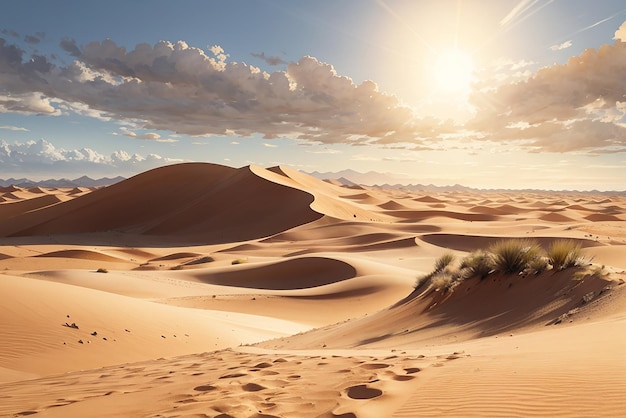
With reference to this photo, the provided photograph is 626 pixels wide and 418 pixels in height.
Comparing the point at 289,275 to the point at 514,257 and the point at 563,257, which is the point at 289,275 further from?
the point at 563,257

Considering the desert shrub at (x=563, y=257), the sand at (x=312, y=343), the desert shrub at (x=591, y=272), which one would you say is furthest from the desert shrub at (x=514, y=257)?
the desert shrub at (x=591, y=272)

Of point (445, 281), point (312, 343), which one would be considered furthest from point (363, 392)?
point (445, 281)

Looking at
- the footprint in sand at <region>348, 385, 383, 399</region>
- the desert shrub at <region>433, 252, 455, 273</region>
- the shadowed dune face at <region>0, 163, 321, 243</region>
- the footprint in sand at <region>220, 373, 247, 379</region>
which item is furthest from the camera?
→ the shadowed dune face at <region>0, 163, 321, 243</region>

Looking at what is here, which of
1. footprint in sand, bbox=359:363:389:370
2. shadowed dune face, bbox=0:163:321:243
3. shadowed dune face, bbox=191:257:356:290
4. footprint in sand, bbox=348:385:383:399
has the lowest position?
shadowed dune face, bbox=191:257:356:290

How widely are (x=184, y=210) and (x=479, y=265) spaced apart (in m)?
43.5

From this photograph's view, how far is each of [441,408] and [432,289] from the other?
6.95 m

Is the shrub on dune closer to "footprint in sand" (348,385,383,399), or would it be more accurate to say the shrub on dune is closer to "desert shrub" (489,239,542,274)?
"desert shrub" (489,239,542,274)

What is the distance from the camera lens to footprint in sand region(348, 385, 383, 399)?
412 centimetres

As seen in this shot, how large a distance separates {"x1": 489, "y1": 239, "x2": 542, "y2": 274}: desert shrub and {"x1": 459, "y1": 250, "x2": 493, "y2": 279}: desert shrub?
128 millimetres

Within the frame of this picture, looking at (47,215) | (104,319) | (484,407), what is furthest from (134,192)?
(484,407)

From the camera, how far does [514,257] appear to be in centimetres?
890

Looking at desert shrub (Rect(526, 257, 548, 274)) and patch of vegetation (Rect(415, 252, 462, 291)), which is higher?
desert shrub (Rect(526, 257, 548, 274))

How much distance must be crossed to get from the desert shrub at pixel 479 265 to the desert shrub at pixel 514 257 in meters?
0.13

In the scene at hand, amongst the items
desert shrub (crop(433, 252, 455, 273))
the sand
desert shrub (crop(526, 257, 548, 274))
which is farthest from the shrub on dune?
desert shrub (crop(526, 257, 548, 274))
